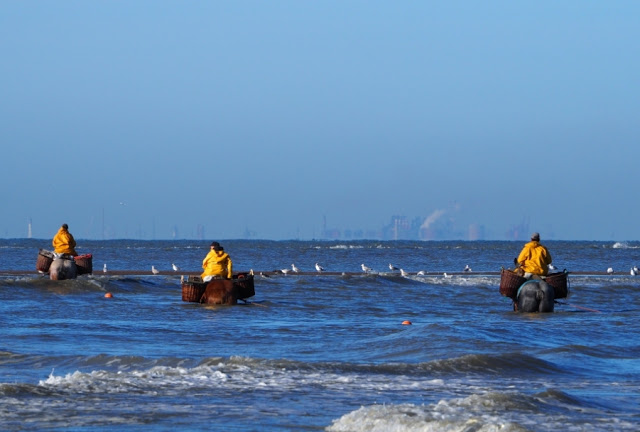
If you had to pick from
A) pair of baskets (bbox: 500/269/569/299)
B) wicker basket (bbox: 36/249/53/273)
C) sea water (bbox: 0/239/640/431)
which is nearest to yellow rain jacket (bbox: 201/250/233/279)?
sea water (bbox: 0/239/640/431)

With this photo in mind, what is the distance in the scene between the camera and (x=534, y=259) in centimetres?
2105

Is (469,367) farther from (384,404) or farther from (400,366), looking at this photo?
(384,404)

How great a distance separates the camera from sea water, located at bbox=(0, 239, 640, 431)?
9422mm

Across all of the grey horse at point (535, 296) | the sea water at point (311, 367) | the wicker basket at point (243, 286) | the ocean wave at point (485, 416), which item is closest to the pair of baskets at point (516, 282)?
the grey horse at point (535, 296)

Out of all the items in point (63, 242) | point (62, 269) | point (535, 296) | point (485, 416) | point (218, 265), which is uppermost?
point (63, 242)

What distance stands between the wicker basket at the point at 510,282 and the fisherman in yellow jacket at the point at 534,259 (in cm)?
24

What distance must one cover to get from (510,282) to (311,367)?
30.5 ft

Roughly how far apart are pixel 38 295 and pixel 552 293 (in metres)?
12.3

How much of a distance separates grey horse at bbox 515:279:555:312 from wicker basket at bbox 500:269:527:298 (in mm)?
89

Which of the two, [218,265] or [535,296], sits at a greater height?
[218,265]

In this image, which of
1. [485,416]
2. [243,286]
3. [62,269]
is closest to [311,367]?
[485,416]

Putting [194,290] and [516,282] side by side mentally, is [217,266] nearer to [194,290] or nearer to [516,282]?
[194,290]

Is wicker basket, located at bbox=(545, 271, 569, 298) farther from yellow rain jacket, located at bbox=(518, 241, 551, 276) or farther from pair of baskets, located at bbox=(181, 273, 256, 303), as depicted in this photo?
pair of baskets, located at bbox=(181, 273, 256, 303)

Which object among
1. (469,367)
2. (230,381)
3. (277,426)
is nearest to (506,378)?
(469,367)
